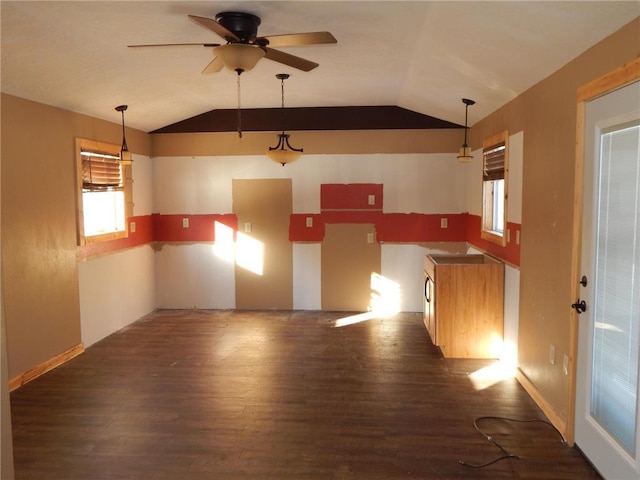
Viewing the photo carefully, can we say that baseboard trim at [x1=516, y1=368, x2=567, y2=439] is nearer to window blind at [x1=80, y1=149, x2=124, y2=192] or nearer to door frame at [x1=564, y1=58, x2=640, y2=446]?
door frame at [x1=564, y1=58, x2=640, y2=446]

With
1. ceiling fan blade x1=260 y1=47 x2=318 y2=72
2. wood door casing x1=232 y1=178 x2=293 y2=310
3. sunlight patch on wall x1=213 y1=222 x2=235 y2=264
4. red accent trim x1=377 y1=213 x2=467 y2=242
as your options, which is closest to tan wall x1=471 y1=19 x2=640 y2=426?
ceiling fan blade x1=260 y1=47 x2=318 y2=72

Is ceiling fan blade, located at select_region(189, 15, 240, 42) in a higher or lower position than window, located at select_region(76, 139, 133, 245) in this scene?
higher

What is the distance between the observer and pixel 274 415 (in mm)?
3326

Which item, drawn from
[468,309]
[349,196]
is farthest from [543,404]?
[349,196]

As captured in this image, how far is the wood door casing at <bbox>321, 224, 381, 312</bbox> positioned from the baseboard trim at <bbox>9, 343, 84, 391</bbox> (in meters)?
2.95

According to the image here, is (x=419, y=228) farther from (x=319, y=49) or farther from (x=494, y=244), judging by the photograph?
(x=319, y=49)

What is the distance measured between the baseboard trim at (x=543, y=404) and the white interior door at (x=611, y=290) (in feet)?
0.59

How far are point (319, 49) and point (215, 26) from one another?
1.56 metres

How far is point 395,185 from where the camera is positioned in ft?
19.9

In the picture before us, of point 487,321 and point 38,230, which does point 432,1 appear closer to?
point 487,321

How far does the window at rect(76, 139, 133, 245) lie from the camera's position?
4715mm

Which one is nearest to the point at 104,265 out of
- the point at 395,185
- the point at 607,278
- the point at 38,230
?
the point at 38,230

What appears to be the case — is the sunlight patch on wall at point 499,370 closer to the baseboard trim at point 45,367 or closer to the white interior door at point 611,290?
the white interior door at point 611,290

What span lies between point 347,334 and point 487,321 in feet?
4.95
